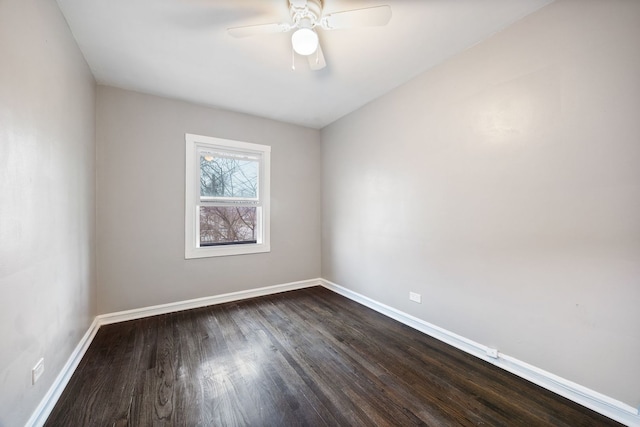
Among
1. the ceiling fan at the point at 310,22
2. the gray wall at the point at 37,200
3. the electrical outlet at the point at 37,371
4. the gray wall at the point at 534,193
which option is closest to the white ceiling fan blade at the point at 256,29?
the ceiling fan at the point at 310,22

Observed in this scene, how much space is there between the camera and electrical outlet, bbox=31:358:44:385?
138cm

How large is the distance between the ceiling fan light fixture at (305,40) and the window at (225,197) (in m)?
2.02

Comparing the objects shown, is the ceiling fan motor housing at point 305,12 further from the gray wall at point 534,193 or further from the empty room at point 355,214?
the gray wall at point 534,193

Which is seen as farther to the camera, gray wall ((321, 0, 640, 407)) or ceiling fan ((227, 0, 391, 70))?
ceiling fan ((227, 0, 391, 70))

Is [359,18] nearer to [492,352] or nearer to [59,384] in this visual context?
[492,352]

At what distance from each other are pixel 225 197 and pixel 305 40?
238 centimetres

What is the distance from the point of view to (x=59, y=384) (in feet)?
5.48

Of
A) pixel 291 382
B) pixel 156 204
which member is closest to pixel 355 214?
pixel 291 382

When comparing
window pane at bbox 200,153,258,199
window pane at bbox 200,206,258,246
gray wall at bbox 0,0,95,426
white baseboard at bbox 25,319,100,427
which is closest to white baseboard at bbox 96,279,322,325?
white baseboard at bbox 25,319,100,427

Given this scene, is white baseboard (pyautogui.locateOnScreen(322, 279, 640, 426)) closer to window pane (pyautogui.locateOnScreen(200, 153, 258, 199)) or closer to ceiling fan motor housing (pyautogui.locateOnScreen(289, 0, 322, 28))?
window pane (pyautogui.locateOnScreen(200, 153, 258, 199))

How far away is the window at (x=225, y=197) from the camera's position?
10.6 ft

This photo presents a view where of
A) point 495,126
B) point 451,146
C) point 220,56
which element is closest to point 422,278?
point 451,146

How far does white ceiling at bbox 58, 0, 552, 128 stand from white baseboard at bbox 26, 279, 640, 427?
2601 mm

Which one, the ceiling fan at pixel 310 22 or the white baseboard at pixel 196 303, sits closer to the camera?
the ceiling fan at pixel 310 22
